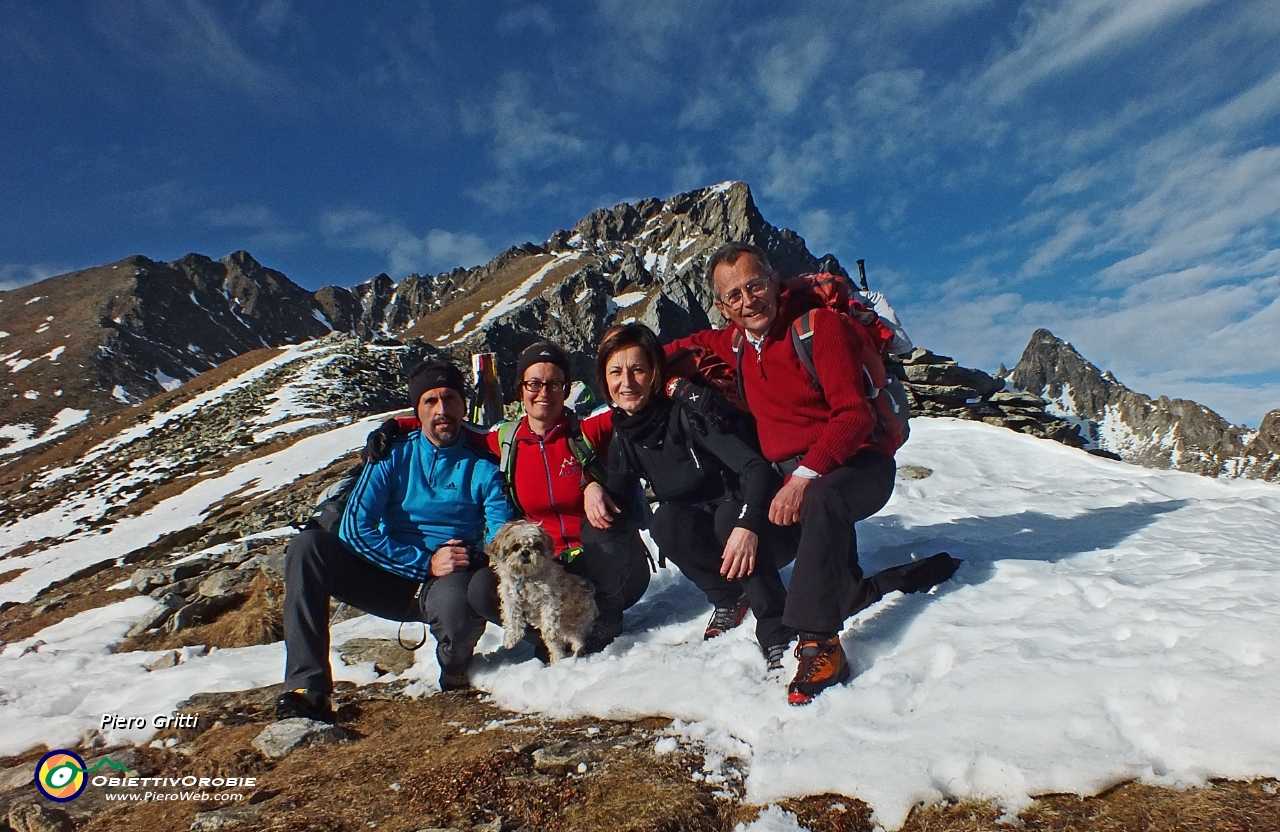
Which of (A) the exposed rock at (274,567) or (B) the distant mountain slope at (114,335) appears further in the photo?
(B) the distant mountain slope at (114,335)

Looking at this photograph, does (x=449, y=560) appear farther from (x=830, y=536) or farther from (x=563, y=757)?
(x=830, y=536)

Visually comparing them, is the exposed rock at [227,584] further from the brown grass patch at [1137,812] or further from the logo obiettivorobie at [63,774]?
the brown grass patch at [1137,812]

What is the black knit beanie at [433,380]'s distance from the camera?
525cm

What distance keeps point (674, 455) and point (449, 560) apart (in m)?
1.97

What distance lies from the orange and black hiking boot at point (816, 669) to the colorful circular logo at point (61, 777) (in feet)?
13.2

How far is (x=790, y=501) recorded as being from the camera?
395cm

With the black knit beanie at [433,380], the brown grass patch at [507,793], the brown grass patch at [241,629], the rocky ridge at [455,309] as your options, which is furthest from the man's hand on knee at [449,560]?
the rocky ridge at [455,309]

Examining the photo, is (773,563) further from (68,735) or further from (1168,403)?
(1168,403)

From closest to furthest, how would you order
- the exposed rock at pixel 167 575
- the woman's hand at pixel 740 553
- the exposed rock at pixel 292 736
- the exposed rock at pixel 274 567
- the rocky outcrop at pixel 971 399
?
the exposed rock at pixel 292 736, the woman's hand at pixel 740 553, the exposed rock at pixel 274 567, the exposed rock at pixel 167 575, the rocky outcrop at pixel 971 399

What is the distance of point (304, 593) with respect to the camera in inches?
178

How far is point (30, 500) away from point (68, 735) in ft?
124

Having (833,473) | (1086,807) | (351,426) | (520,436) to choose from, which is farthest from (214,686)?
(351,426)

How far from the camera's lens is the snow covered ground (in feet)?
8.64

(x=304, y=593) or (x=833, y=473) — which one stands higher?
(x=833, y=473)
